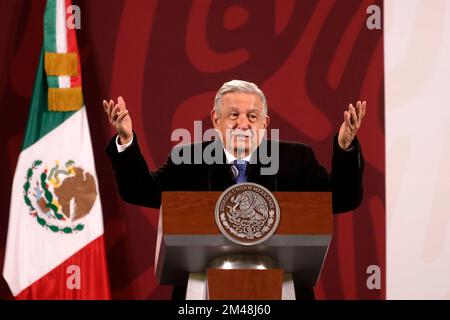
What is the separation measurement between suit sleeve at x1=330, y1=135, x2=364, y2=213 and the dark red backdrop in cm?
224

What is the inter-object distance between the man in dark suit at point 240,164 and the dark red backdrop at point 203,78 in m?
1.99

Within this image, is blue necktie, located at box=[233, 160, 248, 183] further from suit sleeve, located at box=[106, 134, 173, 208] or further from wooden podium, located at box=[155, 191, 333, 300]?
wooden podium, located at box=[155, 191, 333, 300]

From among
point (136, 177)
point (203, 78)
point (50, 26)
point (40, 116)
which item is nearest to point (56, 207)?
point (40, 116)

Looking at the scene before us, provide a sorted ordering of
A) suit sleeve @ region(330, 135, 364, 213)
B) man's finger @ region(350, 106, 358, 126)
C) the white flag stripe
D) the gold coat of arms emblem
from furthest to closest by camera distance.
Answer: the white flag stripe, suit sleeve @ region(330, 135, 364, 213), man's finger @ region(350, 106, 358, 126), the gold coat of arms emblem

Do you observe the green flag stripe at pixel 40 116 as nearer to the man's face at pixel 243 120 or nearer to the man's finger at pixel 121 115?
the man's face at pixel 243 120

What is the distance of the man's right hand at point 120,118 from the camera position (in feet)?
9.59

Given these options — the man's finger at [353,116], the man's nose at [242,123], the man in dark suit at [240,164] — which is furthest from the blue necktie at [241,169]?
the man's finger at [353,116]

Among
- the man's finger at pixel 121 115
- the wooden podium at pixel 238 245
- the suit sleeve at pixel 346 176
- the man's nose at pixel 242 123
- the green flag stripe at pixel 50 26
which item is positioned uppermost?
the green flag stripe at pixel 50 26

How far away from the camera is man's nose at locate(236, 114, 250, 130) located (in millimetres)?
3244

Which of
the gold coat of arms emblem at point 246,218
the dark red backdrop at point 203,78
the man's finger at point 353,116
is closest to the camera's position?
the gold coat of arms emblem at point 246,218

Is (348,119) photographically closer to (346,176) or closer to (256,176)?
A: (346,176)

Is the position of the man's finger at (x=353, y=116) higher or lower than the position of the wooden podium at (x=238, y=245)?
higher

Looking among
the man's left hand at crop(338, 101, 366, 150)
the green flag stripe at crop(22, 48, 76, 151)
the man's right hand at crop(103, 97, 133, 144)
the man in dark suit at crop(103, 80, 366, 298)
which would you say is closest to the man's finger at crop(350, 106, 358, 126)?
the man's left hand at crop(338, 101, 366, 150)

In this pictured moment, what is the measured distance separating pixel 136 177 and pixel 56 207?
2.04m
